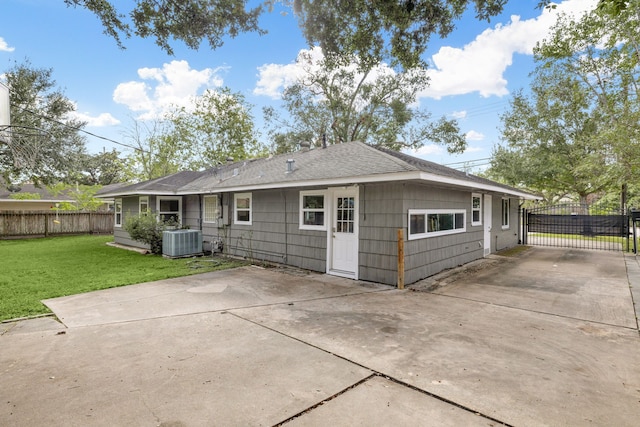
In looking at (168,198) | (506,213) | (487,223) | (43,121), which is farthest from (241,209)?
(43,121)

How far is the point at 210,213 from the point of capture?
11648 mm

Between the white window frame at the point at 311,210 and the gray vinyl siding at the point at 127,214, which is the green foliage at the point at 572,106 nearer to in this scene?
the white window frame at the point at 311,210

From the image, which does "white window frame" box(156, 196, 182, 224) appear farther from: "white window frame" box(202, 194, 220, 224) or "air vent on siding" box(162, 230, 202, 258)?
"air vent on siding" box(162, 230, 202, 258)

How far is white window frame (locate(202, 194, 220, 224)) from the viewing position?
36.8 feet

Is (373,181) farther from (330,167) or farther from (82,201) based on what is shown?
(82,201)

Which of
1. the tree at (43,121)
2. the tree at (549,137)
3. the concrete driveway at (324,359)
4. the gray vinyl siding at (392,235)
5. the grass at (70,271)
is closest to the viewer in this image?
the concrete driveway at (324,359)

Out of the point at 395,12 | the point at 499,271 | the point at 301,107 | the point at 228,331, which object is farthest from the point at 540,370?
the point at 301,107

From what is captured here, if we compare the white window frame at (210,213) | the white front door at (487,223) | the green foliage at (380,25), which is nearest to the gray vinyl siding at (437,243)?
the white front door at (487,223)

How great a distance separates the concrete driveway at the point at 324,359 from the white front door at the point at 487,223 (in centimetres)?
493

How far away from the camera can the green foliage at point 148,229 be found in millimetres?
10953

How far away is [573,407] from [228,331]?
3.51m

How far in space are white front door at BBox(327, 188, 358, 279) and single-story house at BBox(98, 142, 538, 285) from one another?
2cm

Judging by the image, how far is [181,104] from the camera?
83.5ft

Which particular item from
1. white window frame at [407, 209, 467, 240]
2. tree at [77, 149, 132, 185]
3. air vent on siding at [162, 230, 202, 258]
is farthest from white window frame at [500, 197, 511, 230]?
tree at [77, 149, 132, 185]
